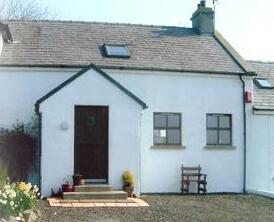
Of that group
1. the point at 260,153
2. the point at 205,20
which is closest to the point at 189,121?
the point at 260,153

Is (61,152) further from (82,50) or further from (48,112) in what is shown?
(82,50)

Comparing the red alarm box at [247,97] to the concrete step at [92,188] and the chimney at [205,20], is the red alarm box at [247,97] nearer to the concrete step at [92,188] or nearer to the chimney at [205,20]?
the chimney at [205,20]

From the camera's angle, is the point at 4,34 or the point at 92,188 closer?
the point at 92,188

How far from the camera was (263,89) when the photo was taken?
21.9 metres

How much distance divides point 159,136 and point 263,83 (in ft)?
19.4

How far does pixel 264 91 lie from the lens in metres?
21.8

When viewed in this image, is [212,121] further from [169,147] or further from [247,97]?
[169,147]

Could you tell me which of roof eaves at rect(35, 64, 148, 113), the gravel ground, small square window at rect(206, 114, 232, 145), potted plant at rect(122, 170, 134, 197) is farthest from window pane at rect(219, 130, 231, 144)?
potted plant at rect(122, 170, 134, 197)

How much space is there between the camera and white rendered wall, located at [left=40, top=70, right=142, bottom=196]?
16.8 metres

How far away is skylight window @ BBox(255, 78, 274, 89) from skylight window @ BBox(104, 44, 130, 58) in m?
6.09

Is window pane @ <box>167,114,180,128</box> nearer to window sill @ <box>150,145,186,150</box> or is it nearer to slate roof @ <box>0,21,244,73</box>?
window sill @ <box>150,145,186,150</box>

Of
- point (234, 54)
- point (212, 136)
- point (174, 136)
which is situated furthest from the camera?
point (234, 54)

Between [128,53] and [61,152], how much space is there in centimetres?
529

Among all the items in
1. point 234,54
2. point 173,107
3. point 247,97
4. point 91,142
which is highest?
point 234,54
